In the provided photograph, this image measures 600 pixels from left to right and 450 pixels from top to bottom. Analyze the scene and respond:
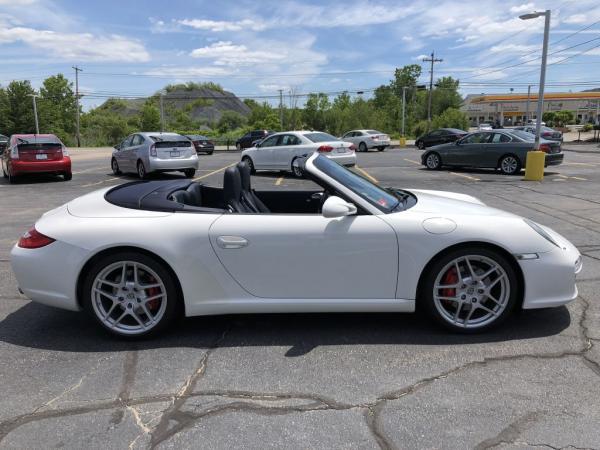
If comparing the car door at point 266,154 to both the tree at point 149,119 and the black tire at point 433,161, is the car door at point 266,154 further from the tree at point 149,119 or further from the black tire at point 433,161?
the tree at point 149,119

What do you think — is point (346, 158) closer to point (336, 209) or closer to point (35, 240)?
point (336, 209)

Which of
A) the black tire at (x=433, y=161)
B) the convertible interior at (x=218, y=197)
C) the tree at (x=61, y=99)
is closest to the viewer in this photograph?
the convertible interior at (x=218, y=197)

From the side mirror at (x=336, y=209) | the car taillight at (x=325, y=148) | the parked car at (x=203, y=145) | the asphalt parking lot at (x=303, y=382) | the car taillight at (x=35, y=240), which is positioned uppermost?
the side mirror at (x=336, y=209)

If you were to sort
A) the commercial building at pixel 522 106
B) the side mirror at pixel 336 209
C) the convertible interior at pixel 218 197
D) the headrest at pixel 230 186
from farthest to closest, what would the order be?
1. the commercial building at pixel 522 106
2. the headrest at pixel 230 186
3. the convertible interior at pixel 218 197
4. the side mirror at pixel 336 209

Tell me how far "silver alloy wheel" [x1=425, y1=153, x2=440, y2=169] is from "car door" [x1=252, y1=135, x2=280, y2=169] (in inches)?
229

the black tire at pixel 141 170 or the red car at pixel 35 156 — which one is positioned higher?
the red car at pixel 35 156

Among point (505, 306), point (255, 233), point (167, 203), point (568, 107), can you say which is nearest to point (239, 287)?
point (255, 233)

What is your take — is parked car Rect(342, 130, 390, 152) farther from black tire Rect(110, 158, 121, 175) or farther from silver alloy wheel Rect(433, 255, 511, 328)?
silver alloy wheel Rect(433, 255, 511, 328)

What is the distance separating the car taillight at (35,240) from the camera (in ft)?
12.1

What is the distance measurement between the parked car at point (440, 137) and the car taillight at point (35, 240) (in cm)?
3111

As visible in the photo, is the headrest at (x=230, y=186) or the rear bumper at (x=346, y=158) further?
the rear bumper at (x=346, y=158)

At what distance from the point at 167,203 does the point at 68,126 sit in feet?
323

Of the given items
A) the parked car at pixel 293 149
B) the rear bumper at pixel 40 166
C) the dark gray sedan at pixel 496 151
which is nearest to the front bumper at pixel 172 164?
the parked car at pixel 293 149

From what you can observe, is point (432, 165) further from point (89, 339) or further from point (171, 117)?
point (171, 117)
